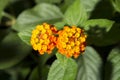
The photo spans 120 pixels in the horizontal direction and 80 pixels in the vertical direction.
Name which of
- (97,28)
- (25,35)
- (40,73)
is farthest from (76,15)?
(40,73)

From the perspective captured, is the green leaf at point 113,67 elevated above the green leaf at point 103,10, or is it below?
below

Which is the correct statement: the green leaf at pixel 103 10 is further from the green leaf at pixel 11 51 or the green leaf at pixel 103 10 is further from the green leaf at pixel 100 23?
the green leaf at pixel 11 51

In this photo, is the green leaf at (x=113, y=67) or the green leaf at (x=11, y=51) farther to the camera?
the green leaf at (x=11, y=51)

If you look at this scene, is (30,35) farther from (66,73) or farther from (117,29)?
(117,29)

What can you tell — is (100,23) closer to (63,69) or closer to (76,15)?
(76,15)

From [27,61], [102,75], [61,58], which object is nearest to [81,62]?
[102,75]

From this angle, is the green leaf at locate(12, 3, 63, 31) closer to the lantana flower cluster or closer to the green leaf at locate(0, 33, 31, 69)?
the green leaf at locate(0, 33, 31, 69)

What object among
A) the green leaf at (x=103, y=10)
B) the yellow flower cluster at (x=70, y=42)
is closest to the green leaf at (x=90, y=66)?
the green leaf at (x=103, y=10)
